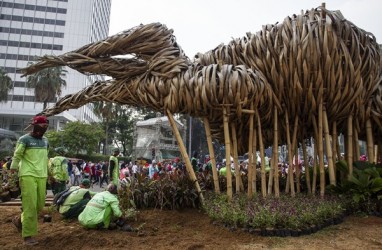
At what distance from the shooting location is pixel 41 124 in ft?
15.3

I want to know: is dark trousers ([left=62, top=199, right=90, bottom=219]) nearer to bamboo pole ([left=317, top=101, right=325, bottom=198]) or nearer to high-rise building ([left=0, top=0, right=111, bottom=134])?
bamboo pole ([left=317, top=101, right=325, bottom=198])

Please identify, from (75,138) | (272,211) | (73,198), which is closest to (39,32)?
(75,138)

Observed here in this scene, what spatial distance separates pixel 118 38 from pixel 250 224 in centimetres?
400

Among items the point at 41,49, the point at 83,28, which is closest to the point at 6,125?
the point at 41,49

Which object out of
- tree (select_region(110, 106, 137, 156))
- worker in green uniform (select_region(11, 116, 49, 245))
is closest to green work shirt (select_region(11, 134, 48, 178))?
worker in green uniform (select_region(11, 116, 49, 245))

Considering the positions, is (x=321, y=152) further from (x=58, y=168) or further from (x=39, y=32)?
(x=39, y=32)

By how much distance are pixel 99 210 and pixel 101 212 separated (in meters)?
0.05

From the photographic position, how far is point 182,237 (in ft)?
15.8

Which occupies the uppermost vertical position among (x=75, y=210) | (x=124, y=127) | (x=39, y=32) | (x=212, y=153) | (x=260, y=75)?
(x=39, y=32)

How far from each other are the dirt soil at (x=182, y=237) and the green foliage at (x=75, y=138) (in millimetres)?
29330

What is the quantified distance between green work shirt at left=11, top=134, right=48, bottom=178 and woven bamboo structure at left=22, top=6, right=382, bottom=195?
2224mm

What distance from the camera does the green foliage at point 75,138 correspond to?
1325 inches

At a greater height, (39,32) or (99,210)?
(39,32)

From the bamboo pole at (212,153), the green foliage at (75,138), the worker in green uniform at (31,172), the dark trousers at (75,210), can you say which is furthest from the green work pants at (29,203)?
the green foliage at (75,138)
